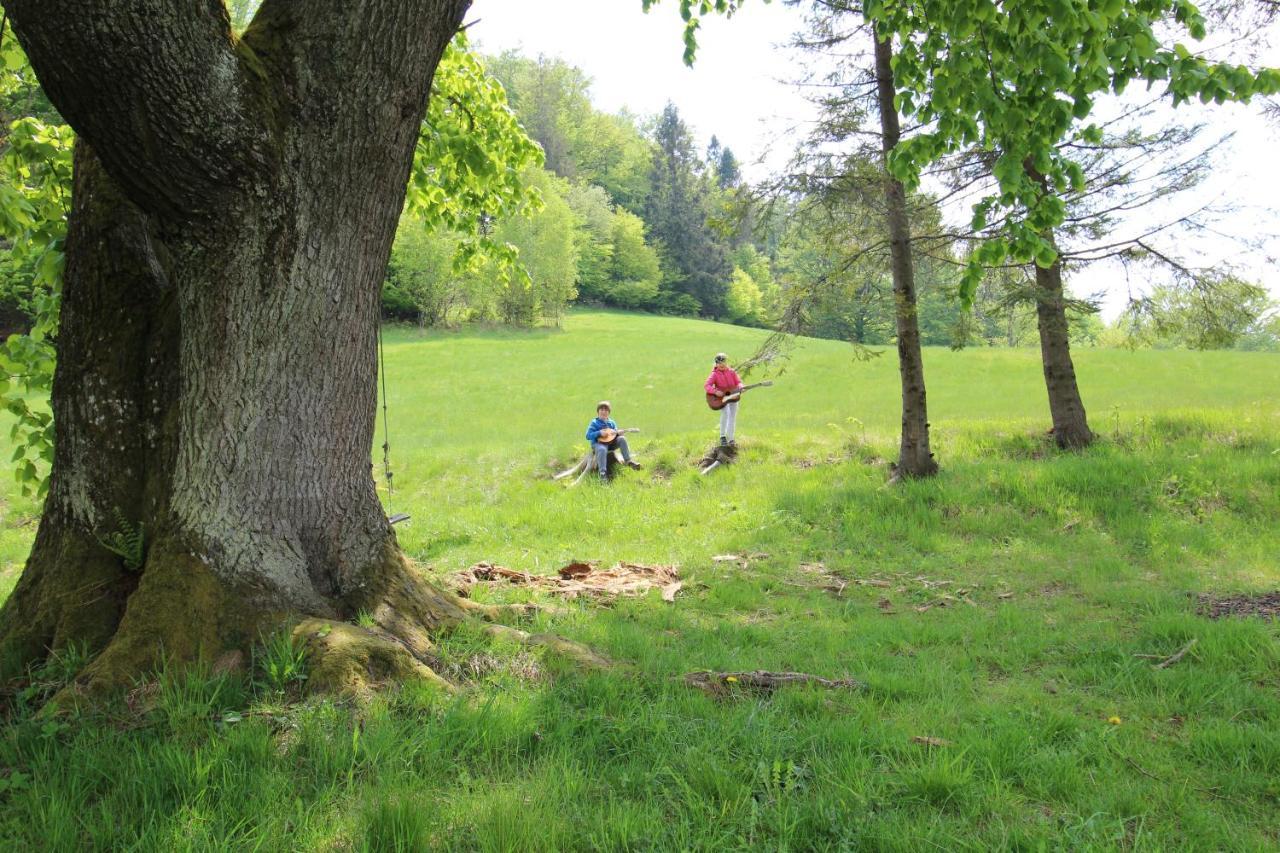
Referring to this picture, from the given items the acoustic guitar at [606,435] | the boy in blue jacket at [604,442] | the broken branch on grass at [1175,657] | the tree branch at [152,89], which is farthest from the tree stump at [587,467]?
the tree branch at [152,89]

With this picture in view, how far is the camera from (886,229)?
12.2 metres

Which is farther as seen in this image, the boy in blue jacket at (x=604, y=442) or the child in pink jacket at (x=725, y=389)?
the child in pink jacket at (x=725, y=389)

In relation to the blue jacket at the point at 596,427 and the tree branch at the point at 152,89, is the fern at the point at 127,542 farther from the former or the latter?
the blue jacket at the point at 596,427

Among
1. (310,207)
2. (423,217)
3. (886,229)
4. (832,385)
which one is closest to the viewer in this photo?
(310,207)

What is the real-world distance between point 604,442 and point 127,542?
10.3 metres

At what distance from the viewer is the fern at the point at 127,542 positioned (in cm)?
368

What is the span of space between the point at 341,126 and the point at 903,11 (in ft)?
12.7

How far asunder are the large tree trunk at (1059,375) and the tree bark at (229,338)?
11.1 meters

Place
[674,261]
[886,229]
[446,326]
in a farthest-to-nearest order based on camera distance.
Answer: [674,261]
[446,326]
[886,229]

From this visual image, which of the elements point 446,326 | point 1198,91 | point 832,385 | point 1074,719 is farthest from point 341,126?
point 446,326

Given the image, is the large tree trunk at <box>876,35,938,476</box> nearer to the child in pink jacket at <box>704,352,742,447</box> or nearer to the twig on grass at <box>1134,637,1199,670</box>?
the child in pink jacket at <box>704,352,742,447</box>

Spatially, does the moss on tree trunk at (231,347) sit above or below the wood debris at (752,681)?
above

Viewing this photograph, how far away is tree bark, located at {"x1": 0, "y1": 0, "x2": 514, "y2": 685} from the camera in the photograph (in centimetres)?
328

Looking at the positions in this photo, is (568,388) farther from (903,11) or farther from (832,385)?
(903,11)
